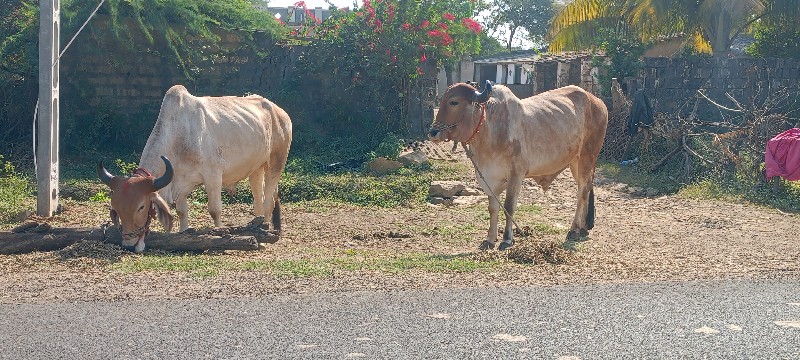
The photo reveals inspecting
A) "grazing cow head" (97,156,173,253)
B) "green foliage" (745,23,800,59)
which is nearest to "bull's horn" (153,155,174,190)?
"grazing cow head" (97,156,173,253)

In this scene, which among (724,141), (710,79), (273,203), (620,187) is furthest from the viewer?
(710,79)

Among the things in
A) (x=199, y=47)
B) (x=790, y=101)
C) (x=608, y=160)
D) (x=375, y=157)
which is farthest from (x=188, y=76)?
(x=790, y=101)

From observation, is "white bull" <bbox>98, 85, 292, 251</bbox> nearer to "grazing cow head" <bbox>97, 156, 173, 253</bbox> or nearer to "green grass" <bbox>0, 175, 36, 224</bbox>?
"grazing cow head" <bbox>97, 156, 173, 253</bbox>

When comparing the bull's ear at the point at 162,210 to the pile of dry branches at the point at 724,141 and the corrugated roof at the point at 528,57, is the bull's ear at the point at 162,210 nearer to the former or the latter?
the pile of dry branches at the point at 724,141

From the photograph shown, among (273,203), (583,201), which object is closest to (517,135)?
(583,201)

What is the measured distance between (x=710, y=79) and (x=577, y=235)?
7.97 metres

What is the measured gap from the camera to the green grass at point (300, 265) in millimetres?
8055

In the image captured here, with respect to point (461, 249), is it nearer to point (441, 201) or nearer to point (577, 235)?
point (577, 235)

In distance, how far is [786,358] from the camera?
5707 millimetres

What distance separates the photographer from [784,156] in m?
12.8

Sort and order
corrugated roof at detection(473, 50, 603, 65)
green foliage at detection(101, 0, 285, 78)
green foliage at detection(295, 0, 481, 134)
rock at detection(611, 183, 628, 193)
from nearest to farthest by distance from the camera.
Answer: rock at detection(611, 183, 628, 193), green foliage at detection(101, 0, 285, 78), green foliage at detection(295, 0, 481, 134), corrugated roof at detection(473, 50, 603, 65)

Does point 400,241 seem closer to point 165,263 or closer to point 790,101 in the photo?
point 165,263

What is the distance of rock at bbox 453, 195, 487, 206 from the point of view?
1324 centimetres

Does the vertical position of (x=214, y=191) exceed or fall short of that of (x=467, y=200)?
it exceeds it
